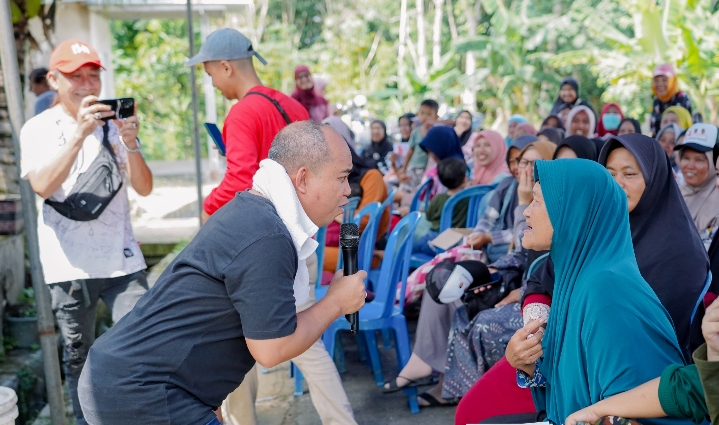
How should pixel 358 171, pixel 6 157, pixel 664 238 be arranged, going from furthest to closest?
pixel 358 171
pixel 6 157
pixel 664 238

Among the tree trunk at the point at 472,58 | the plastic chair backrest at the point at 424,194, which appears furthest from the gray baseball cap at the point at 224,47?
the tree trunk at the point at 472,58

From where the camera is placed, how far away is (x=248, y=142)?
10.7 ft

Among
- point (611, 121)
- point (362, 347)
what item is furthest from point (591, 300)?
point (611, 121)

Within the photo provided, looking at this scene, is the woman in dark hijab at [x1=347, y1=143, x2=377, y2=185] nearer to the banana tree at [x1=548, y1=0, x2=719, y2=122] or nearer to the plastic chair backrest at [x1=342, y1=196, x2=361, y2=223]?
the plastic chair backrest at [x1=342, y1=196, x2=361, y2=223]

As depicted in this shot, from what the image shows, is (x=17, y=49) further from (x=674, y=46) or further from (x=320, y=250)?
(x=674, y=46)

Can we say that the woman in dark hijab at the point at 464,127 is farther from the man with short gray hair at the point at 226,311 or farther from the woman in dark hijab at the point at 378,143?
the man with short gray hair at the point at 226,311

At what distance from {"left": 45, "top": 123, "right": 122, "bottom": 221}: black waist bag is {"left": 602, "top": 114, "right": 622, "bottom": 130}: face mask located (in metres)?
7.12

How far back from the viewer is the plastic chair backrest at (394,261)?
3998 mm

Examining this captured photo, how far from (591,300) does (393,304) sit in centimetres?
218

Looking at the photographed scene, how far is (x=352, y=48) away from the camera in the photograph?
82.2 feet

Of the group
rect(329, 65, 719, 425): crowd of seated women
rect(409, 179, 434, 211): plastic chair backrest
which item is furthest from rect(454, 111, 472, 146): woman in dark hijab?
rect(329, 65, 719, 425): crowd of seated women

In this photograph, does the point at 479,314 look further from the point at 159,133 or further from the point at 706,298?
the point at 159,133

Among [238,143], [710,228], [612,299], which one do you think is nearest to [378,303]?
[238,143]

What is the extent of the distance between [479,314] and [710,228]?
1.63m
